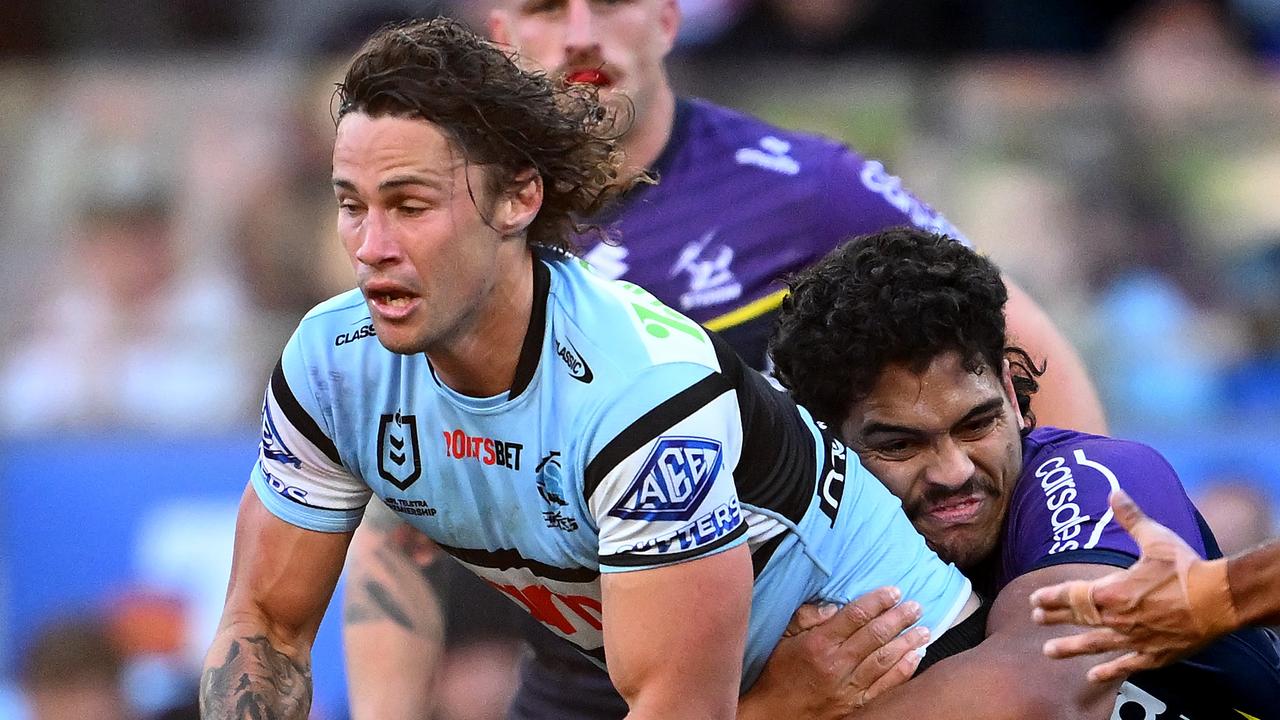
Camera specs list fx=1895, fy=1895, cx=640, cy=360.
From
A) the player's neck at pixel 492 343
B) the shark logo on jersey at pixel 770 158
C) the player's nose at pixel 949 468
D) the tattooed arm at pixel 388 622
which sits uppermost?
the shark logo on jersey at pixel 770 158

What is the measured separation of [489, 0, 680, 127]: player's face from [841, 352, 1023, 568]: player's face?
108 centimetres

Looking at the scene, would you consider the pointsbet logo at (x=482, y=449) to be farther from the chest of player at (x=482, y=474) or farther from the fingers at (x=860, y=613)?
the fingers at (x=860, y=613)

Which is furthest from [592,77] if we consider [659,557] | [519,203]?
[659,557]

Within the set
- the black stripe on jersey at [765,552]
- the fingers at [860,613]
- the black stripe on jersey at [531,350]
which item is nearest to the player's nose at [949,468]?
the fingers at [860,613]

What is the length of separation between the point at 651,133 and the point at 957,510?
4.53ft

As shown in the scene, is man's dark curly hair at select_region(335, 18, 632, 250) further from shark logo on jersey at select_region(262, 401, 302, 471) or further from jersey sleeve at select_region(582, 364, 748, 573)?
shark logo on jersey at select_region(262, 401, 302, 471)

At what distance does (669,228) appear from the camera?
479 centimetres

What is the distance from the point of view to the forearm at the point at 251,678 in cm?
368

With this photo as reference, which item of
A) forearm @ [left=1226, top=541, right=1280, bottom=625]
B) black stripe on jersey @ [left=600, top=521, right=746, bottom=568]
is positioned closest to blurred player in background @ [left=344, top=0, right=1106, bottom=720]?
black stripe on jersey @ [left=600, top=521, right=746, bottom=568]

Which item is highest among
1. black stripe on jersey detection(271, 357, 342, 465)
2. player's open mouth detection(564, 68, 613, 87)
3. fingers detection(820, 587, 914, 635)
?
player's open mouth detection(564, 68, 613, 87)

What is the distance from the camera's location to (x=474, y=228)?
3363 mm

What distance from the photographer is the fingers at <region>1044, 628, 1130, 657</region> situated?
10.9ft

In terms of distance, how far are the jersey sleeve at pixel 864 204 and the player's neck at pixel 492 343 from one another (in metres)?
1.53

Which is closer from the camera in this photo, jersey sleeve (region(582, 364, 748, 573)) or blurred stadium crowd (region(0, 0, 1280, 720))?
jersey sleeve (region(582, 364, 748, 573))
